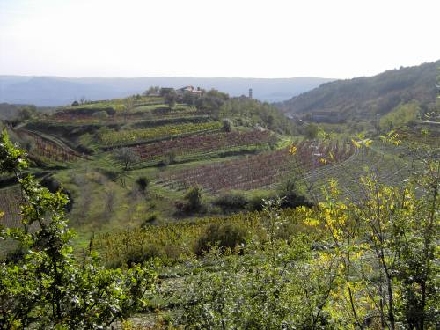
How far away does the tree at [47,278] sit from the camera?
4.53 meters

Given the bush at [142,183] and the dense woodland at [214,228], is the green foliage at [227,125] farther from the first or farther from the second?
the bush at [142,183]

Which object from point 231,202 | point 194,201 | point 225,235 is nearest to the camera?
point 225,235

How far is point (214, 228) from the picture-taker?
21344 millimetres

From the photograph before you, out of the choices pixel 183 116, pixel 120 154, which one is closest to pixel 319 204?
pixel 120 154

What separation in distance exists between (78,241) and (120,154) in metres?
23.3

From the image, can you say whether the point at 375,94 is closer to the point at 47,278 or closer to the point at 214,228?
the point at 214,228

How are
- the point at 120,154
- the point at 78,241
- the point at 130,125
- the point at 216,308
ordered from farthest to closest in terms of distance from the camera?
the point at 130,125 → the point at 120,154 → the point at 78,241 → the point at 216,308

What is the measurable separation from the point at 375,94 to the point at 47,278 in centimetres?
17712

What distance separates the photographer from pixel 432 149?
5.78 metres

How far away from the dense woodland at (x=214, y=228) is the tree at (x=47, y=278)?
15 millimetres

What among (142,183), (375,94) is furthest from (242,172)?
(375,94)

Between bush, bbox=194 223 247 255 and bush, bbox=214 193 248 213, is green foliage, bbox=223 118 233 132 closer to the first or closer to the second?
bush, bbox=214 193 248 213

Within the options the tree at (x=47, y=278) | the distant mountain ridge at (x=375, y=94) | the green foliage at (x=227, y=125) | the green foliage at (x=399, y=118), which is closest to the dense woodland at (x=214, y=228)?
the tree at (x=47, y=278)

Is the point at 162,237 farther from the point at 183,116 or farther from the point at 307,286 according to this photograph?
the point at 183,116
